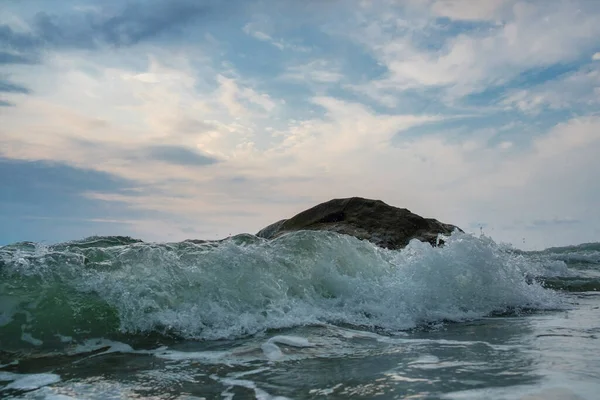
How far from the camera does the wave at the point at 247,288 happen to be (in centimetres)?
496

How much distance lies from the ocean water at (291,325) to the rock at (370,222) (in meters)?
3.27

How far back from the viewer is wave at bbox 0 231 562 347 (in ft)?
16.3

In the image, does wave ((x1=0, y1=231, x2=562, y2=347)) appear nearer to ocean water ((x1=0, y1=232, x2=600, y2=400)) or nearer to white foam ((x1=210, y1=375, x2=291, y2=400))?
ocean water ((x1=0, y1=232, x2=600, y2=400))

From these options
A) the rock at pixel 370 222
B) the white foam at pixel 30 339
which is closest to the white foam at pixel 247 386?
the white foam at pixel 30 339

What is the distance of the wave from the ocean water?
0.02m

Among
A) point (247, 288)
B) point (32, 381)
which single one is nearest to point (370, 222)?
point (247, 288)

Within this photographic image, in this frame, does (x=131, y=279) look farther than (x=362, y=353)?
Yes

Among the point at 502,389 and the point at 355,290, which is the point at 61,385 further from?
the point at 355,290

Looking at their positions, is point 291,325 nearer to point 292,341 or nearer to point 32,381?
point 292,341

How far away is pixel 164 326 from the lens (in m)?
4.93

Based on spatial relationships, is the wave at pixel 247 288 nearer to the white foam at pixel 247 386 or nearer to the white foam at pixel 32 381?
the white foam at pixel 32 381

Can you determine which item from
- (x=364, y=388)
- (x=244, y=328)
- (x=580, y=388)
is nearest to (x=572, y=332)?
(x=580, y=388)

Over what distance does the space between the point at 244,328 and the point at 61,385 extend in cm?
198

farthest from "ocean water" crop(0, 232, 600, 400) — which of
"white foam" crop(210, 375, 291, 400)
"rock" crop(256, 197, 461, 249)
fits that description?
"rock" crop(256, 197, 461, 249)
